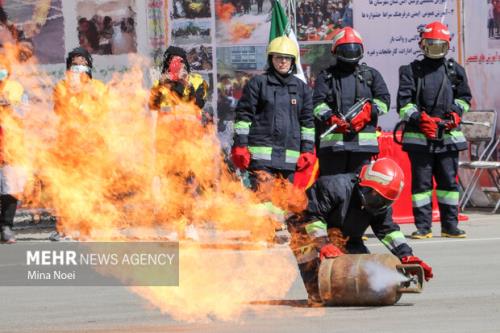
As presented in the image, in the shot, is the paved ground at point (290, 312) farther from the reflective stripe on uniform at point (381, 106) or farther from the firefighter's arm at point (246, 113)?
the reflective stripe on uniform at point (381, 106)

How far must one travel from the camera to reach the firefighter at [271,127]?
1173cm

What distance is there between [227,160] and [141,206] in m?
3.24

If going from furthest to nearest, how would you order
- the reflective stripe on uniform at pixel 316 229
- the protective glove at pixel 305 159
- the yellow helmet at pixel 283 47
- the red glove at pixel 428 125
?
the red glove at pixel 428 125, the protective glove at pixel 305 159, the yellow helmet at pixel 283 47, the reflective stripe on uniform at pixel 316 229

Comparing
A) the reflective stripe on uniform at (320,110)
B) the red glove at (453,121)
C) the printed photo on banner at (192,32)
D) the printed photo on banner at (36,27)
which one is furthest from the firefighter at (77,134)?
the red glove at (453,121)

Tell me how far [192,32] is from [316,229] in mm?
6913

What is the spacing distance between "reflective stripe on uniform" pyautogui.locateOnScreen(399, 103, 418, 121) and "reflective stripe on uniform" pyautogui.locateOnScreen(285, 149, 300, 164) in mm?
1878

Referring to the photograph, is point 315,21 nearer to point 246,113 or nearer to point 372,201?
point 246,113

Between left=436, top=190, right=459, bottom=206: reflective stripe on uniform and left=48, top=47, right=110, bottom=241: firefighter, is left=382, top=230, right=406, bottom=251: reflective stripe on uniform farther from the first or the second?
left=436, top=190, right=459, bottom=206: reflective stripe on uniform

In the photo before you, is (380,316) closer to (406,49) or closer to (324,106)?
(324,106)

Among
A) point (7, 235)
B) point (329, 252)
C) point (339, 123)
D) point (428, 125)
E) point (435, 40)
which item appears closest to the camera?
point (329, 252)

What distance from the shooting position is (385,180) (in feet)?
29.0

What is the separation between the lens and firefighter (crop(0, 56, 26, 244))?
1237 centimetres

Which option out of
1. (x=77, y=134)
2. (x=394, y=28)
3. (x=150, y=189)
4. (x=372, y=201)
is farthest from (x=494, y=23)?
(x=372, y=201)

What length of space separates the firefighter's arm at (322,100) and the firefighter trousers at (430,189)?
4.16ft
